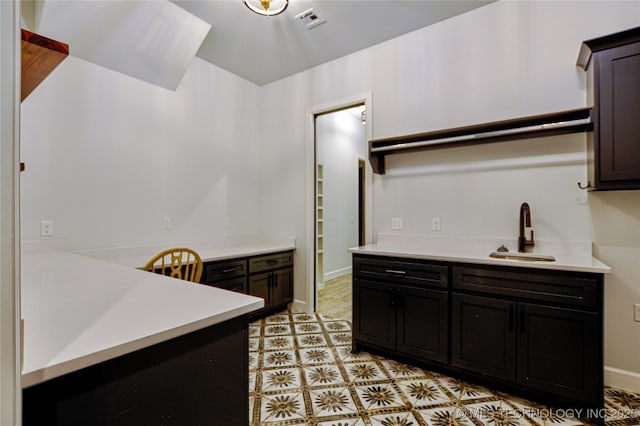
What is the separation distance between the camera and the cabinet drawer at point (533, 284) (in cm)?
174

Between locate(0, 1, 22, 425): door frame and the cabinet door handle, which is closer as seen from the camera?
locate(0, 1, 22, 425): door frame

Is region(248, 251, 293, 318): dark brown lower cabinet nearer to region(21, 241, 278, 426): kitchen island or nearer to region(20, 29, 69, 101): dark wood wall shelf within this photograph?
region(21, 241, 278, 426): kitchen island

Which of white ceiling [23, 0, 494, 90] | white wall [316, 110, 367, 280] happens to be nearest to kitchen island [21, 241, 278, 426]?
white ceiling [23, 0, 494, 90]

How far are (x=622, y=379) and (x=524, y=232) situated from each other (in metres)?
1.11

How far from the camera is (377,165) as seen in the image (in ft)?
9.82

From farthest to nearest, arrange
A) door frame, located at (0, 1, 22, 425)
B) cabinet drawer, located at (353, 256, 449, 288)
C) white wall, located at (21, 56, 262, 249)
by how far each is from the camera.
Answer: white wall, located at (21, 56, 262, 249), cabinet drawer, located at (353, 256, 449, 288), door frame, located at (0, 1, 22, 425)

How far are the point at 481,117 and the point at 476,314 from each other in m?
1.60

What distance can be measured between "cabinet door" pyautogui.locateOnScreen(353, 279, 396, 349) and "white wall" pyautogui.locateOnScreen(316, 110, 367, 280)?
2431 millimetres

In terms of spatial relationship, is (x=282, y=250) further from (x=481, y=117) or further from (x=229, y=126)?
(x=481, y=117)

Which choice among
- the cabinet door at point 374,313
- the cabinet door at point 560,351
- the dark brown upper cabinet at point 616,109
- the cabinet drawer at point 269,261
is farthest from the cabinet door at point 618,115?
the cabinet drawer at point 269,261

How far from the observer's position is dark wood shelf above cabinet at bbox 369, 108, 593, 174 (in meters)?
2.11

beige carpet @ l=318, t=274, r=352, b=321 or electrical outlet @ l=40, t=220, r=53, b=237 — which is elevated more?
electrical outlet @ l=40, t=220, r=53, b=237

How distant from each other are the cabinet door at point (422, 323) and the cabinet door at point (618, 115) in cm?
128

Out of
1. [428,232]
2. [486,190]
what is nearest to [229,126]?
[428,232]
